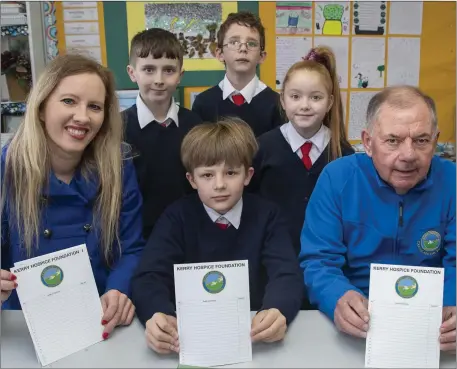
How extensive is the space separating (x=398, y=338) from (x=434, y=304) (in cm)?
13

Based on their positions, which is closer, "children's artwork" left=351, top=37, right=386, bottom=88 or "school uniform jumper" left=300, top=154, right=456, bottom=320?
"school uniform jumper" left=300, top=154, right=456, bottom=320

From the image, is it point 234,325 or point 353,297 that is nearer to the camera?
point 234,325

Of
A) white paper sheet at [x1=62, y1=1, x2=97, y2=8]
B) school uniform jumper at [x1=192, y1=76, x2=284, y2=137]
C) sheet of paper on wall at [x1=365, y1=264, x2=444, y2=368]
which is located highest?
white paper sheet at [x1=62, y1=1, x2=97, y2=8]

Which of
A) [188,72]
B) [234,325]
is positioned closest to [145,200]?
[234,325]

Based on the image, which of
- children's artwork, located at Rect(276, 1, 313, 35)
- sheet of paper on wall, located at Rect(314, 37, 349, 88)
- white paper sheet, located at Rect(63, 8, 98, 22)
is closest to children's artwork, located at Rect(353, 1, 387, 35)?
sheet of paper on wall, located at Rect(314, 37, 349, 88)

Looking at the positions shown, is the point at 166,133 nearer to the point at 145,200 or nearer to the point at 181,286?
the point at 145,200

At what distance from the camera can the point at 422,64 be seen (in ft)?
12.7

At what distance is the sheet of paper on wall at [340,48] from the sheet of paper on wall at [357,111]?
0.19 meters

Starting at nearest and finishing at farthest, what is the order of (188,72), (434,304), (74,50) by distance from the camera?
1. (434,304)
2. (74,50)
3. (188,72)

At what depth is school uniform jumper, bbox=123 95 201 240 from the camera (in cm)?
215

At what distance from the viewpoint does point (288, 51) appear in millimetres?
3773

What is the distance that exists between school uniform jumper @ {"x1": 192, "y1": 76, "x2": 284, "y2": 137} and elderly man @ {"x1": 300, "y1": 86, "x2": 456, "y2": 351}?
0.95m

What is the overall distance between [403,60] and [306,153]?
237 centimetres

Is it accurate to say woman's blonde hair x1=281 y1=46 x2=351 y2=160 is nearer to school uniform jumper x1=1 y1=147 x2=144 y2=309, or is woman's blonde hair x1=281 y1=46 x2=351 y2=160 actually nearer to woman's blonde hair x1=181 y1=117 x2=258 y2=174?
woman's blonde hair x1=181 y1=117 x2=258 y2=174
